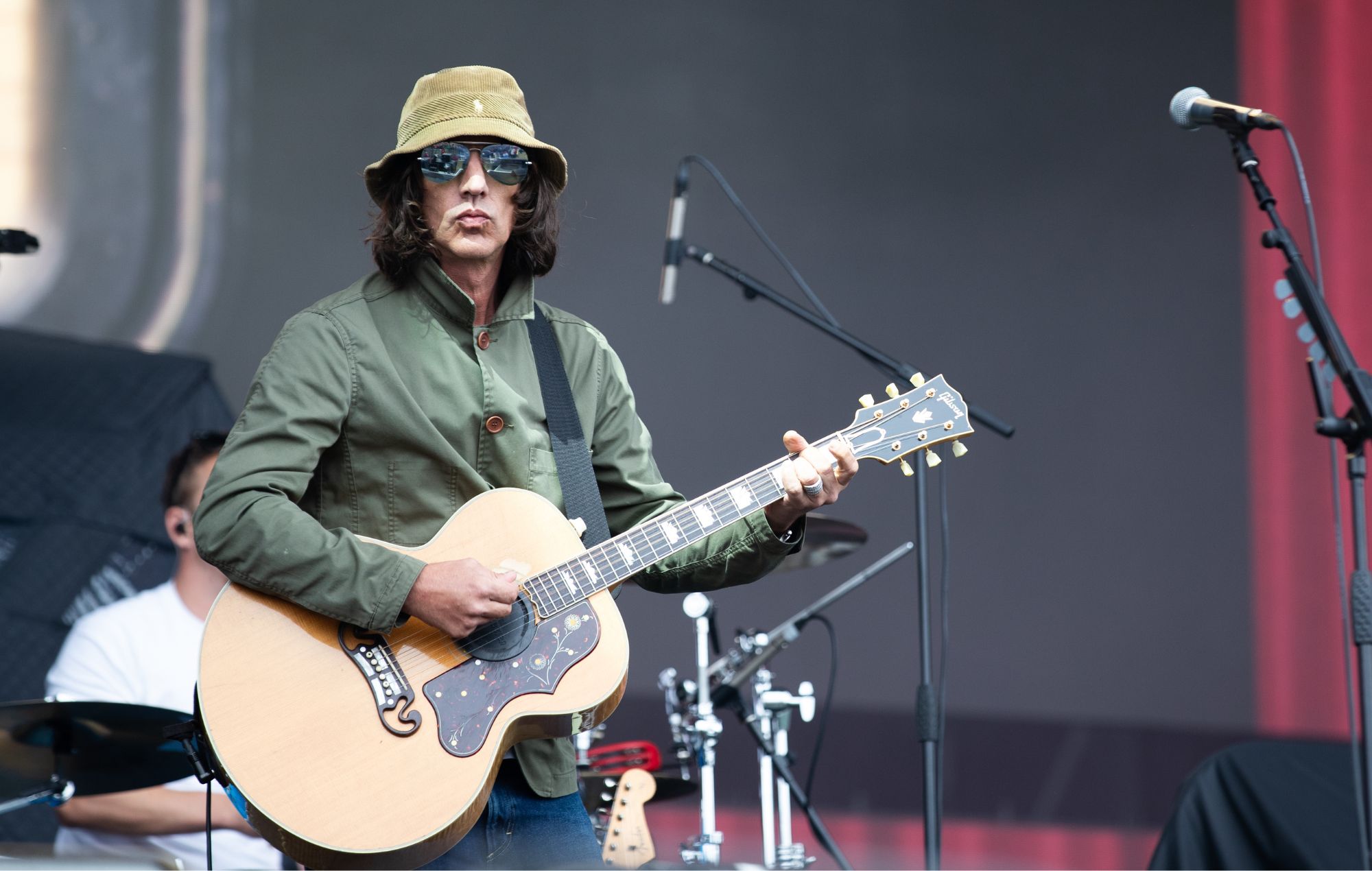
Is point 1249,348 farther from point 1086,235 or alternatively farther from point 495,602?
point 495,602

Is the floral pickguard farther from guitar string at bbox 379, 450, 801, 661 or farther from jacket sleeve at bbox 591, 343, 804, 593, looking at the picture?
jacket sleeve at bbox 591, 343, 804, 593

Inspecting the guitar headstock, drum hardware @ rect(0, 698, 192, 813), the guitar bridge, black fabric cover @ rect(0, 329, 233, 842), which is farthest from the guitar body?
black fabric cover @ rect(0, 329, 233, 842)

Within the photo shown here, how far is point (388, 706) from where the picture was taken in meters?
2.24

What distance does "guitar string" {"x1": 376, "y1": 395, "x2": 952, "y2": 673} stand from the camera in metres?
2.30

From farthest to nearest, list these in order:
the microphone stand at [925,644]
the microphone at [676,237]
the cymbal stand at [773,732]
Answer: the microphone at [676,237]
the cymbal stand at [773,732]
the microphone stand at [925,644]

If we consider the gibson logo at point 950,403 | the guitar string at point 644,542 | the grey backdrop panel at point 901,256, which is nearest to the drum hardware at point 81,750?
the guitar string at point 644,542

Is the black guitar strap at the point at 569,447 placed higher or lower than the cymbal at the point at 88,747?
higher

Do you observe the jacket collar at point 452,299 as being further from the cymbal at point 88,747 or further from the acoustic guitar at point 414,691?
the cymbal at point 88,747

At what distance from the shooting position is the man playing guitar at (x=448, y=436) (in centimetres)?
227

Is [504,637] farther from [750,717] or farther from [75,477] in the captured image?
[75,477]

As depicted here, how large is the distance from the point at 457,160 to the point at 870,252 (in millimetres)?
3334

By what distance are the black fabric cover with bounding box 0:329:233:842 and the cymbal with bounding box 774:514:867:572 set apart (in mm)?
2322

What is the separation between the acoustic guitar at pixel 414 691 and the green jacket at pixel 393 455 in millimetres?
71

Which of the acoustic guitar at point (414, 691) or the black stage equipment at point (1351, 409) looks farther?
the black stage equipment at point (1351, 409)
